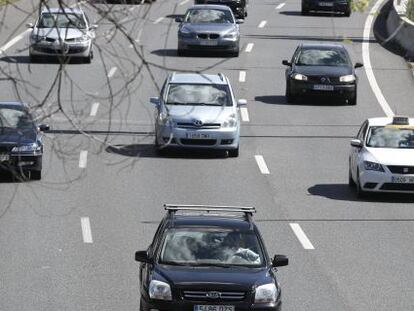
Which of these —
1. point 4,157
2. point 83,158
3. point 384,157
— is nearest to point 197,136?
point 83,158

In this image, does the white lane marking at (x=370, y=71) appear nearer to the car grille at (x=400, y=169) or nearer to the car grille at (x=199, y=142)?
the car grille at (x=199, y=142)

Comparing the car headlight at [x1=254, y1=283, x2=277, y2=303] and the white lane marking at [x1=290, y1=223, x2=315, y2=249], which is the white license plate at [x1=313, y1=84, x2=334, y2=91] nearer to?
the white lane marking at [x1=290, y1=223, x2=315, y2=249]

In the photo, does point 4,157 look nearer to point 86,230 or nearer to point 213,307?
point 86,230

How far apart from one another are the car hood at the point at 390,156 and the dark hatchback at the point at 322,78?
41.9 feet

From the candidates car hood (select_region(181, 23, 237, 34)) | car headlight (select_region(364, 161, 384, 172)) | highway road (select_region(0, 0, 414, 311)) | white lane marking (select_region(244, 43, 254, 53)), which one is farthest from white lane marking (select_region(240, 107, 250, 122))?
white lane marking (select_region(244, 43, 254, 53))

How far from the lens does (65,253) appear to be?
72.4 feet

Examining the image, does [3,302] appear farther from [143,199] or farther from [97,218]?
[143,199]

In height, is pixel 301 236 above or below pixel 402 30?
above

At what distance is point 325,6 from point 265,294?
50.8 meters

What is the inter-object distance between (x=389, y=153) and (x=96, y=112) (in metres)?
11.2

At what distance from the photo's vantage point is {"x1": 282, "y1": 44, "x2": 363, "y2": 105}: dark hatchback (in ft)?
136

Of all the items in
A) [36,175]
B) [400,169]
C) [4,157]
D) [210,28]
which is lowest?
[210,28]

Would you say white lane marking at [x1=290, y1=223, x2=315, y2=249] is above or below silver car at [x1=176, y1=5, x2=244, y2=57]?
above

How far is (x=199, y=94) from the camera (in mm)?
33938
